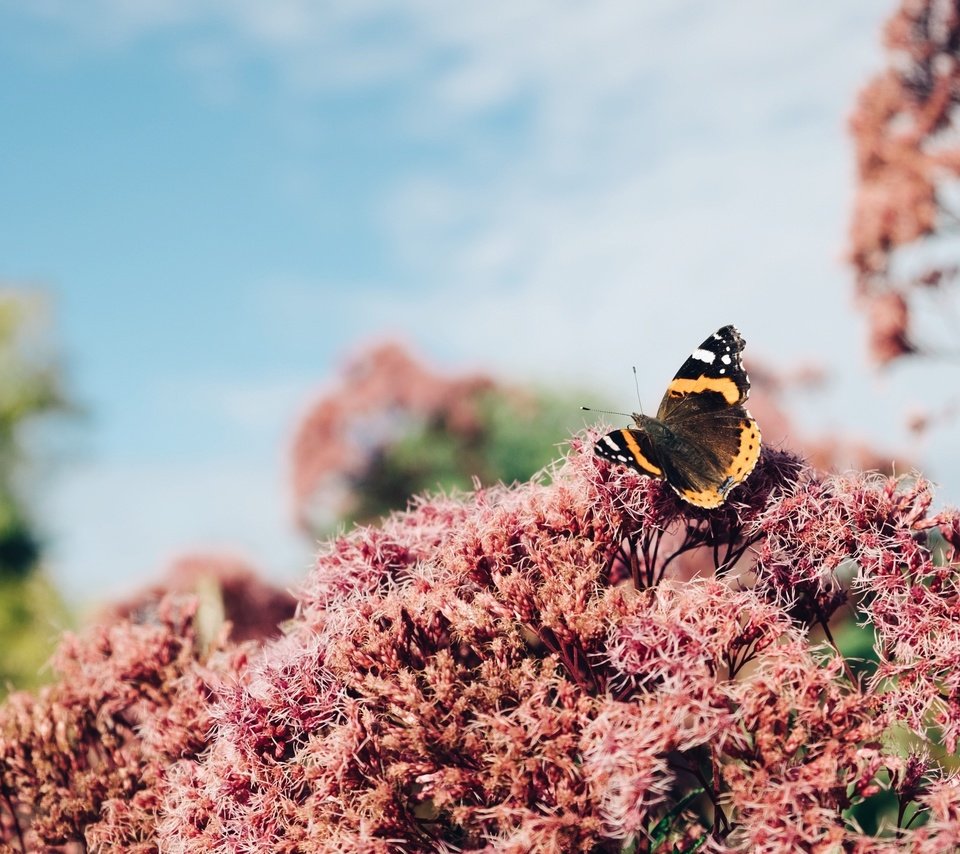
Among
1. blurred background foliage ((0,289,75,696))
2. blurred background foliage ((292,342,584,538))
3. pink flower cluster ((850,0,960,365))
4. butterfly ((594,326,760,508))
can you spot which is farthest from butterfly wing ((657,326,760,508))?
blurred background foliage ((0,289,75,696))

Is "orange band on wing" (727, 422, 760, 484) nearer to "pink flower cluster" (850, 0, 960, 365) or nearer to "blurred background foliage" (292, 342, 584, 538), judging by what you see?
"pink flower cluster" (850, 0, 960, 365)

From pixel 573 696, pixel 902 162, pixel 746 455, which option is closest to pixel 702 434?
pixel 746 455

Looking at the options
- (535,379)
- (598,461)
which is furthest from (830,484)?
(535,379)

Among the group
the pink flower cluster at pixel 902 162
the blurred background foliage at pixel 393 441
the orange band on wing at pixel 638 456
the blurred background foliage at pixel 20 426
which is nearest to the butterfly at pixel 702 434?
the orange band on wing at pixel 638 456

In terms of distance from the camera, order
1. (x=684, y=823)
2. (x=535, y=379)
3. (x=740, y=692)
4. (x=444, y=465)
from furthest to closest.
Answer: (x=535, y=379)
(x=444, y=465)
(x=684, y=823)
(x=740, y=692)

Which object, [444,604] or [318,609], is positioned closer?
[444,604]

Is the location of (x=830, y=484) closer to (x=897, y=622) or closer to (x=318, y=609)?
(x=897, y=622)

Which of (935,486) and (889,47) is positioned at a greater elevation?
(889,47)
